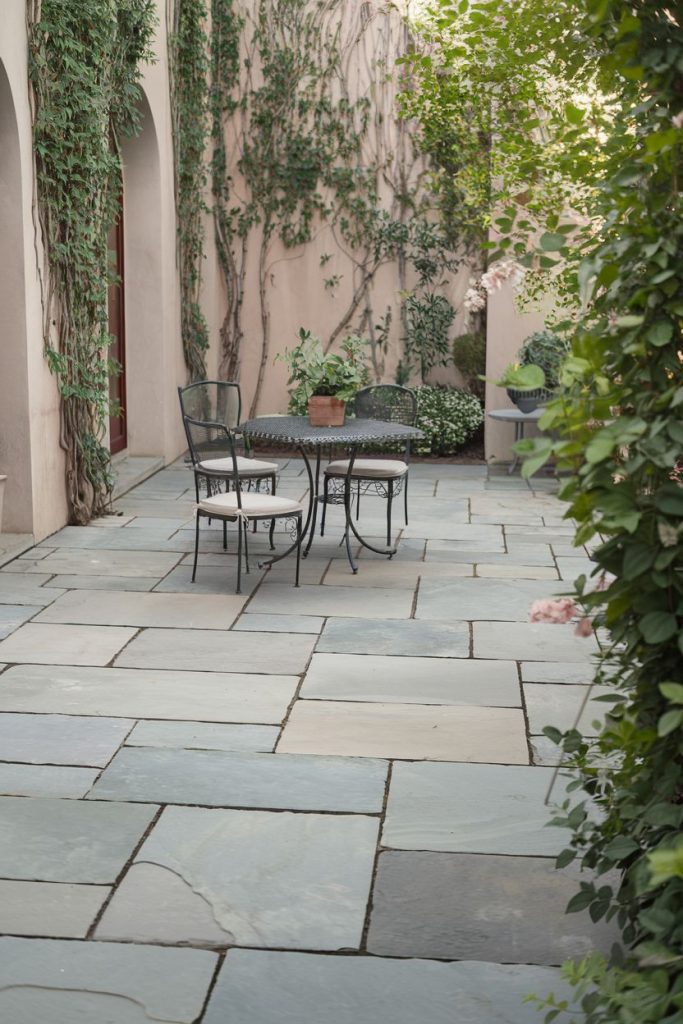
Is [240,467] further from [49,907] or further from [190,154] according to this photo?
[190,154]

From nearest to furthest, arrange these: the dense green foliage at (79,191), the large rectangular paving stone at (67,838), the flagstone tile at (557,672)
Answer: the large rectangular paving stone at (67,838), the flagstone tile at (557,672), the dense green foliage at (79,191)

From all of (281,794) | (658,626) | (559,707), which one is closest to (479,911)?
(281,794)

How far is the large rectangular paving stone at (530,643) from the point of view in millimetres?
4344

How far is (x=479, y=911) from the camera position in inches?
99.2

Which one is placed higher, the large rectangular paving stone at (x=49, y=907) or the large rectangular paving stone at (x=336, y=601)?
the large rectangular paving stone at (x=336, y=601)

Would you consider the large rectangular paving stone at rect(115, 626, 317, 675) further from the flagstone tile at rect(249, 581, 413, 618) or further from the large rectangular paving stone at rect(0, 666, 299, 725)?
the flagstone tile at rect(249, 581, 413, 618)

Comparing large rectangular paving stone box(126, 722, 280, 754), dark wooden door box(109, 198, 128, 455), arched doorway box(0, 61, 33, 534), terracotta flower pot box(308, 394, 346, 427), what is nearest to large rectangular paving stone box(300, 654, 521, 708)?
large rectangular paving stone box(126, 722, 280, 754)

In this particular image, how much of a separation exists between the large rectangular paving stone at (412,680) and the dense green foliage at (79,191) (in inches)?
112

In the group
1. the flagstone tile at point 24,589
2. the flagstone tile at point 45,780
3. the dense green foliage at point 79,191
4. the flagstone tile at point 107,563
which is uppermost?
the dense green foliage at point 79,191

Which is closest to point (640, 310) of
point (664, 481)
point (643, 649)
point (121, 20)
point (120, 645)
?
point (664, 481)

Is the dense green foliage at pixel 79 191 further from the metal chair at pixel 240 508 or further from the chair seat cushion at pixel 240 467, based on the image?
the metal chair at pixel 240 508

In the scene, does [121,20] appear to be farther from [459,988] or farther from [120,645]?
[459,988]

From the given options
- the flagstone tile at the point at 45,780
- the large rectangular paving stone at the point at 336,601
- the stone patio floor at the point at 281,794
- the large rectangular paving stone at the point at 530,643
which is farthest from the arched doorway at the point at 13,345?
the flagstone tile at the point at 45,780

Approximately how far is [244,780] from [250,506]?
7.26 ft
